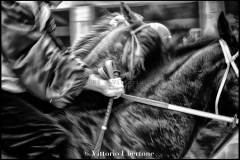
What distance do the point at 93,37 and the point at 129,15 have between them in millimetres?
218

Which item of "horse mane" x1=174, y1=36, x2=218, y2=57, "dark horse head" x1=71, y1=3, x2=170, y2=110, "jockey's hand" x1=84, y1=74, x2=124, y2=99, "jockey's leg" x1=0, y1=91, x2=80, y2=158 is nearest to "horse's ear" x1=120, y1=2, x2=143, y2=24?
"dark horse head" x1=71, y1=3, x2=170, y2=110

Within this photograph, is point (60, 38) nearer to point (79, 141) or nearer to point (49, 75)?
point (49, 75)

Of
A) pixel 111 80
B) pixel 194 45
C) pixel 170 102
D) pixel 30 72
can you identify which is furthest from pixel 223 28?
pixel 30 72

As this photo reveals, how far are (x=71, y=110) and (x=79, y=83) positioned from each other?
0.30 metres

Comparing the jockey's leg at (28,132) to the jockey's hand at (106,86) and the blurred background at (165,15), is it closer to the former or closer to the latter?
the jockey's hand at (106,86)

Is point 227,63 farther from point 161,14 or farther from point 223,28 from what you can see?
point 161,14

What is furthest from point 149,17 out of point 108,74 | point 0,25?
point 0,25

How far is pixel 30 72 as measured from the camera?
132 cm

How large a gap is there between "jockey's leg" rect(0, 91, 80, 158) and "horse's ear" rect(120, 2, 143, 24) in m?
0.64

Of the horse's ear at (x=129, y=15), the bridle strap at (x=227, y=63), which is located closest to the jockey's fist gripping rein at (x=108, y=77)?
the horse's ear at (x=129, y=15)

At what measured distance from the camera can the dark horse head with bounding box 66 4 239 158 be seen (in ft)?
5.38

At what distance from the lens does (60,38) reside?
1.63 meters

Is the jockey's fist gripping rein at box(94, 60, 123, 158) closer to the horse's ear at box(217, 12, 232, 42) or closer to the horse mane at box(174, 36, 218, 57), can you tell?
the horse mane at box(174, 36, 218, 57)

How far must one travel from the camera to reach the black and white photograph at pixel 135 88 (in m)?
1.54
